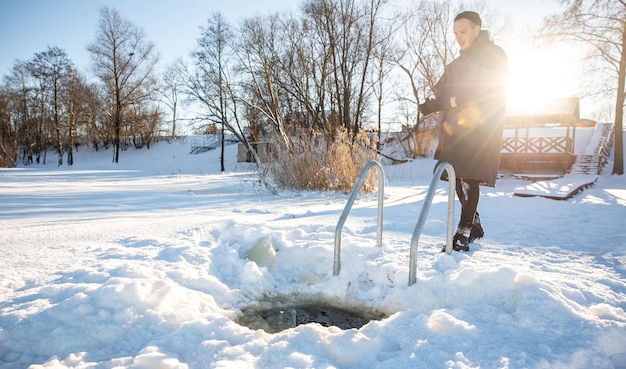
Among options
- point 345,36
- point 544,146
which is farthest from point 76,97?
point 544,146

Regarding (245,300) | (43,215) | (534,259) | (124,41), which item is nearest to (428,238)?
(534,259)

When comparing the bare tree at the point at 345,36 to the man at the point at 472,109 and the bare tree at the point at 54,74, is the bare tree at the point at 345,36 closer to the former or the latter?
the man at the point at 472,109

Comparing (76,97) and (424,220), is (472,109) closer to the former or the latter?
(424,220)

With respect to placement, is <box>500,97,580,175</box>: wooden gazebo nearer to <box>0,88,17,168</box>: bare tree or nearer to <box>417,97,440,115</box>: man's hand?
<box>417,97,440,115</box>: man's hand

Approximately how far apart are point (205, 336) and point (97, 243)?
2.03 meters

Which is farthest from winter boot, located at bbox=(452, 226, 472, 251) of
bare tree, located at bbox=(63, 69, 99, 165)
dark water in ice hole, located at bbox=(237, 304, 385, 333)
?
bare tree, located at bbox=(63, 69, 99, 165)

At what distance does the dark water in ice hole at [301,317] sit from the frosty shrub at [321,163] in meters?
5.07

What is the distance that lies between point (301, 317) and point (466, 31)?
2571 millimetres

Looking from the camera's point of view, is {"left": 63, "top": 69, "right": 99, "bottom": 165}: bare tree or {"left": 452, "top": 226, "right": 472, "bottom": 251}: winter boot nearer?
{"left": 452, "top": 226, "right": 472, "bottom": 251}: winter boot

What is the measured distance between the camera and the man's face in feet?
9.41

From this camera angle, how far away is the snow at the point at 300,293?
154cm

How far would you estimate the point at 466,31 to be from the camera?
9.46 feet

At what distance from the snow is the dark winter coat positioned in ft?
2.61

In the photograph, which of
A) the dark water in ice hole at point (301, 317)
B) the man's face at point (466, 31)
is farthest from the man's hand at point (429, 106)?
the dark water in ice hole at point (301, 317)
